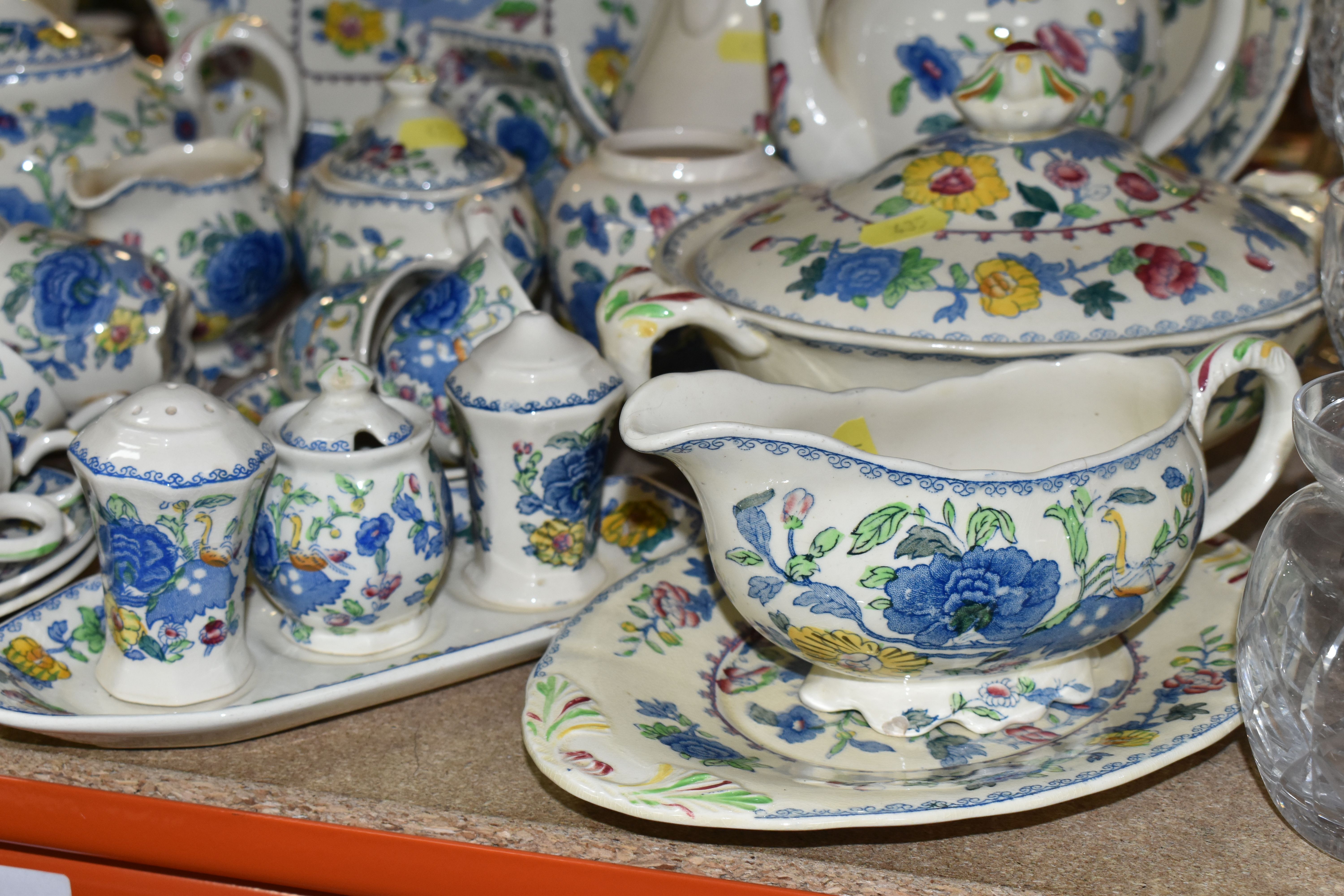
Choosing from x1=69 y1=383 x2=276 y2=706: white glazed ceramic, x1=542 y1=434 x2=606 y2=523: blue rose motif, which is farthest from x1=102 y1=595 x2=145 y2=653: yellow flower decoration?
x1=542 y1=434 x2=606 y2=523: blue rose motif

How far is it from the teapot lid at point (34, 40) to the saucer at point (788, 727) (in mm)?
589

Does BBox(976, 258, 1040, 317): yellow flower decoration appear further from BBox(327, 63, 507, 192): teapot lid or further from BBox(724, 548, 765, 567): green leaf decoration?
BBox(327, 63, 507, 192): teapot lid

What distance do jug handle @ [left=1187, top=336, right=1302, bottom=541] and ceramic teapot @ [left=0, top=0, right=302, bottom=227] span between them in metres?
0.74

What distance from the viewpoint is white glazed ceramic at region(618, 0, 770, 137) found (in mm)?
939

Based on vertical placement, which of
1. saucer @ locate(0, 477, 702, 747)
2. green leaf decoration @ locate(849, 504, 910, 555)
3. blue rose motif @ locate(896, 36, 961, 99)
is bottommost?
saucer @ locate(0, 477, 702, 747)

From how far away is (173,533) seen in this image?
606mm

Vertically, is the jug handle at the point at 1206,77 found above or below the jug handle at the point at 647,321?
above

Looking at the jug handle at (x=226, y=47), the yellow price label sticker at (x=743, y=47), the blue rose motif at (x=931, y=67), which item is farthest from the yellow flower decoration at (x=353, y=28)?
the blue rose motif at (x=931, y=67)

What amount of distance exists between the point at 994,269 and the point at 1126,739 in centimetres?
23

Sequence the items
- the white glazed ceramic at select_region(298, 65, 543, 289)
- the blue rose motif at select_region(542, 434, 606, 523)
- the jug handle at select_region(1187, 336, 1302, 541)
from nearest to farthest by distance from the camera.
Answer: the jug handle at select_region(1187, 336, 1302, 541) → the blue rose motif at select_region(542, 434, 606, 523) → the white glazed ceramic at select_region(298, 65, 543, 289)

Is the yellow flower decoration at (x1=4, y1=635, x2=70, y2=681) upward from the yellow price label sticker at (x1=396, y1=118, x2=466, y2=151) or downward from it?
downward

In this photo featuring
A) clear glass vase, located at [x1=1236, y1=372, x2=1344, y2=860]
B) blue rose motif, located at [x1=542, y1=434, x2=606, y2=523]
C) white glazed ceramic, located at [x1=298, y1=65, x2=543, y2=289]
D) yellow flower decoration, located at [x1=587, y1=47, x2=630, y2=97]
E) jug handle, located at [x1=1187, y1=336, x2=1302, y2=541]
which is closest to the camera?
clear glass vase, located at [x1=1236, y1=372, x2=1344, y2=860]

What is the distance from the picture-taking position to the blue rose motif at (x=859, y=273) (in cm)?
66

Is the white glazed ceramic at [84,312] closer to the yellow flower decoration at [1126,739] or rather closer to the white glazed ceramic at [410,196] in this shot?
the white glazed ceramic at [410,196]
